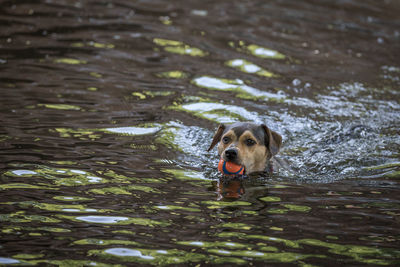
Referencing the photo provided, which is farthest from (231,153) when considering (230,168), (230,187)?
(230,187)

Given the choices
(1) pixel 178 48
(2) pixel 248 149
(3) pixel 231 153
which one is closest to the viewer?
(3) pixel 231 153

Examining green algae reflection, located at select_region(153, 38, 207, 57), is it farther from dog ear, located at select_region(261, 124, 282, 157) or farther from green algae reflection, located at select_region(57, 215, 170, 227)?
green algae reflection, located at select_region(57, 215, 170, 227)

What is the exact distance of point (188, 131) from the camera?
966cm

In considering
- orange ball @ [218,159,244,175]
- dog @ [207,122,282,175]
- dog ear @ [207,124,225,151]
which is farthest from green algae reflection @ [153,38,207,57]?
orange ball @ [218,159,244,175]

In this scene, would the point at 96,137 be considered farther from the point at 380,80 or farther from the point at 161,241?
the point at 380,80

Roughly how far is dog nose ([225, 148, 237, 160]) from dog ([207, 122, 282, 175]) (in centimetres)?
2

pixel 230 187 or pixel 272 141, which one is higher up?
pixel 272 141

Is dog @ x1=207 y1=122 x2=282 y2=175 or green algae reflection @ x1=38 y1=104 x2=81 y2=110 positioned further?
green algae reflection @ x1=38 y1=104 x2=81 y2=110

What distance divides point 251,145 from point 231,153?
1.57ft

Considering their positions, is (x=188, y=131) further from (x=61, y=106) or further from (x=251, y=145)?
(x=61, y=106)

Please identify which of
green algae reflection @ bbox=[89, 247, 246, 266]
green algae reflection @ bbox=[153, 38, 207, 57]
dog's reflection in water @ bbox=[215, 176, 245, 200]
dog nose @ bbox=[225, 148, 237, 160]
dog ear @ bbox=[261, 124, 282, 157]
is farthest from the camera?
green algae reflection @ bbox=[153, 38, 207, 57]

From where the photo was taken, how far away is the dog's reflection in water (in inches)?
276

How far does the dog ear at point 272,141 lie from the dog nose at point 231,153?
70 centimetres

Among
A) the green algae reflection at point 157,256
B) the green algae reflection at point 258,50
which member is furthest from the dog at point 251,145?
the green algae reflection at point 258,50
